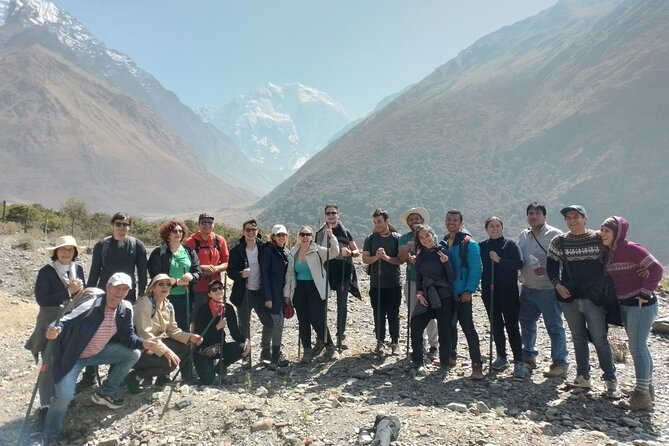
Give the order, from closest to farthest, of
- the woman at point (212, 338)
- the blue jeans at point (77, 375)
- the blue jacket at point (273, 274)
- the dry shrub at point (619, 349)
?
the blue jeans at point (77, 375) → the woman at point (212, 338) → the blue jacket at point (273, 274) → the dry shrub at point (619, 349)

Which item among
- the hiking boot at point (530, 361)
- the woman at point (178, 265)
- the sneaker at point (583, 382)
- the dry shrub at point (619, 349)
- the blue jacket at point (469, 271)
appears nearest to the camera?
the sneaker at point (583, 382)

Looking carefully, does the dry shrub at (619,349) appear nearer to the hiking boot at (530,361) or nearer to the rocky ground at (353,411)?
the rocky ground at (353,411)

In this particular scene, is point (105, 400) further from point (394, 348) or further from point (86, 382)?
point (394, 348)

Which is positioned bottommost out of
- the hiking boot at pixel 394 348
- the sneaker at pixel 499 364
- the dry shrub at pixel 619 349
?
the dry shrub at pixel 619 349

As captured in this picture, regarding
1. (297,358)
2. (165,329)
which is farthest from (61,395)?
(297,358)

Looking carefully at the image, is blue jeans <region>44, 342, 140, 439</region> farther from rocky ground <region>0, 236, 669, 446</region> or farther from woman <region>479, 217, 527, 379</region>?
woman <region>479, 217, 527, 379</region>

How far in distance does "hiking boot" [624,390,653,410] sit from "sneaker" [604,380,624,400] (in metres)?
0.25

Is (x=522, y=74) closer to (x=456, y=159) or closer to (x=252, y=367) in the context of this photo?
(x=456, y=159)

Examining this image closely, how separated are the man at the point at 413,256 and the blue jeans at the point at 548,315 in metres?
1.48

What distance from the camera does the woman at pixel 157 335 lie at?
18.3 ft

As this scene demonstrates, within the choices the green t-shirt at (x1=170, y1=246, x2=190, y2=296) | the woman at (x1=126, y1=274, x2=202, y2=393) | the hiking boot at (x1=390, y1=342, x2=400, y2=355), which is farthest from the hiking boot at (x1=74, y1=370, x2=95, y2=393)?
the hiking boot at (x1=390, y1=342, x2=400, y2=355)

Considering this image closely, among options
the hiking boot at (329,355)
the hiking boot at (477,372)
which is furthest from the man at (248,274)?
the hiking boot at (477,372)

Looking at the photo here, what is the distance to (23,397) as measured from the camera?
614 cm

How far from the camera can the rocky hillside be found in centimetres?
6197
